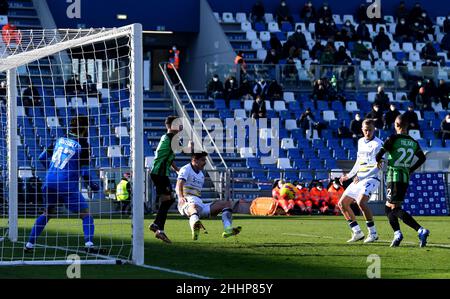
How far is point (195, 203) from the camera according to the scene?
721 inches

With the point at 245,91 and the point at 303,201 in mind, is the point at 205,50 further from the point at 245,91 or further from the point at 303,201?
the point at 303,201

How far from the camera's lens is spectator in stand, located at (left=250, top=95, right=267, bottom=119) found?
3809 centimetres

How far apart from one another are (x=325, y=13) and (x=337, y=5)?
2.21 metres

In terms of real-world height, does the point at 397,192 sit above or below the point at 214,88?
below

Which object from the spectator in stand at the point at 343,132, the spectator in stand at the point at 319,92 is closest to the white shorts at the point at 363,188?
the spectator in stand at the point at 343,132

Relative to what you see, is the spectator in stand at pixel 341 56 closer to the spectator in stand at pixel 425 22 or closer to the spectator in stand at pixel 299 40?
the spectator in stand at pixel 299 40

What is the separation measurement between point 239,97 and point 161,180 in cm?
2088

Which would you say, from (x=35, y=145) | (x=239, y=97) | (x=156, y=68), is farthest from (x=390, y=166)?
(x=156, y=68)

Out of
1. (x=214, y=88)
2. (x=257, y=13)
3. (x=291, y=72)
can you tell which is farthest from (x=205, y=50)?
(x=291, y=72)

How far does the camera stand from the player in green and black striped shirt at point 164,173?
18438 mm

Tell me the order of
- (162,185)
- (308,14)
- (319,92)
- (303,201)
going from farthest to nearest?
(308,14)
(319,92)
(303,201)
(162,185)

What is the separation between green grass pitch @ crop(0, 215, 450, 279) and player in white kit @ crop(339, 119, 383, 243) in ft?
1.21

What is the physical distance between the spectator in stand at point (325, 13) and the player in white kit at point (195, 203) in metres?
27.8
